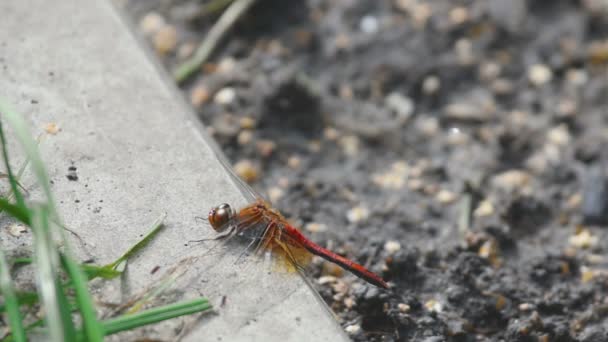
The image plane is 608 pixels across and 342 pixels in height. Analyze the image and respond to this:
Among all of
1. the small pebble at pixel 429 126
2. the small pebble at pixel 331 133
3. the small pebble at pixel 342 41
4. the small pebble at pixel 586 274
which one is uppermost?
the small pebble at pixel 342 41

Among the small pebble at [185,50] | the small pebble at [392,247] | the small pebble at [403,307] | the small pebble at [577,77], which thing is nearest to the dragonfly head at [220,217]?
the small pebble at [403,307]

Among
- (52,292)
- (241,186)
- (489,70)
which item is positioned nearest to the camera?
(52,292)

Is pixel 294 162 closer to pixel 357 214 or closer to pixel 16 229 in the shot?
pixel 357 214

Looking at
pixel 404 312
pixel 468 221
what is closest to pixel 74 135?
pixel 404 312

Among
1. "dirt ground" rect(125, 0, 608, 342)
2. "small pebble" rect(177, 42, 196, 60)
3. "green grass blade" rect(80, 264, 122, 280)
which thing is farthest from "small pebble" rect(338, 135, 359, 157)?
"green grass blade" rect(80, 264, 122, 280)

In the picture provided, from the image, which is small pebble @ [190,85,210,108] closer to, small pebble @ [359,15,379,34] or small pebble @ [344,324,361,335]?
small pebble @ [359,15,379,34]

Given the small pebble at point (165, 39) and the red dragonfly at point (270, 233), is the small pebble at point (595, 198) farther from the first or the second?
the small pebble at point (165, 39)

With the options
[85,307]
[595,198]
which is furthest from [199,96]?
[85,307]
